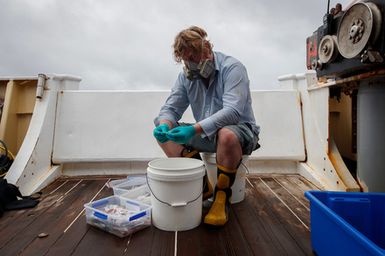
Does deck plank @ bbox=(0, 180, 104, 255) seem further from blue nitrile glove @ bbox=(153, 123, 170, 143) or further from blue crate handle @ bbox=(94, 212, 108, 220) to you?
blue nitrile glove @ bbox=(153, 123, 170, 143)

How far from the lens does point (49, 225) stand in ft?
4.00

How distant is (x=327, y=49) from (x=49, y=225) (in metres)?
1.68

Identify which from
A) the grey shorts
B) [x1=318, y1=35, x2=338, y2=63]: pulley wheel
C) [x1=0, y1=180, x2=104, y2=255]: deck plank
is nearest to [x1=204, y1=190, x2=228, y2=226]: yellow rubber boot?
the grey shorts

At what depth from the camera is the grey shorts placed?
1283mm

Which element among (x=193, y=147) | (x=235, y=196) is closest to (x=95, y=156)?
(x=193, y=147)

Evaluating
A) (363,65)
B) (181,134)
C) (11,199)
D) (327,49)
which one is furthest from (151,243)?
(327,49)

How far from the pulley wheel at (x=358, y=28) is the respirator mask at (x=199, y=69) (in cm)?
66

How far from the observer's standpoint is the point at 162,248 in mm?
1014

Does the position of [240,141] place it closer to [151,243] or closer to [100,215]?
[151,243]

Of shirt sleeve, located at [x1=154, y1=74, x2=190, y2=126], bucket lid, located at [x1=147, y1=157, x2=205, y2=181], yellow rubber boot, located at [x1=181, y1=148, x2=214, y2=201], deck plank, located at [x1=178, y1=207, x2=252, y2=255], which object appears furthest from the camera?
shirt sleeve, located at [x1=154, y1=74, x2=190, y2=126]

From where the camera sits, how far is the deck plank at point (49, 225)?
1.02m

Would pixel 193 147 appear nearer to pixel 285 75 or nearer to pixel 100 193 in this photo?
pixel 100 193

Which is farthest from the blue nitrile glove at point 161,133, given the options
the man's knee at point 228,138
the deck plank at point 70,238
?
the deck plank at point 70,238

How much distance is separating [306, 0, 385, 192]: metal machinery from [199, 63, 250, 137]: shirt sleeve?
19.9 inches
